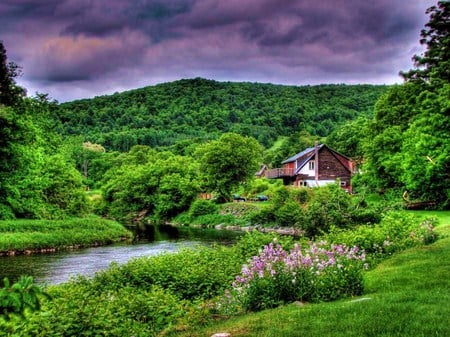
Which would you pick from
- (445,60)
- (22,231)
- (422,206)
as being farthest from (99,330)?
(422,206)

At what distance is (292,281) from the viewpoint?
1099 centimetres

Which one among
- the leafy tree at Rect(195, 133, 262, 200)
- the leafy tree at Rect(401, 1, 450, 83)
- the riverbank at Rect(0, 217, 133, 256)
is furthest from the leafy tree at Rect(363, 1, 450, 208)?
the riverbank at Rect(0, 217, 133, 256)

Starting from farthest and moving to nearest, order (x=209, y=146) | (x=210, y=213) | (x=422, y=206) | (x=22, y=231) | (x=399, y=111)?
(x=209, y=146) < (x=210, y=213) < (x=399, y=111) < (x=422, y=206) < (x=22, y=231)

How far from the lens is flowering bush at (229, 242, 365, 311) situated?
11070mm

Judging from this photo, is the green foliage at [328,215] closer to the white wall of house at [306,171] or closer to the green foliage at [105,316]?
the green foliage at [105,316]

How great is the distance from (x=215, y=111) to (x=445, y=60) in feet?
490

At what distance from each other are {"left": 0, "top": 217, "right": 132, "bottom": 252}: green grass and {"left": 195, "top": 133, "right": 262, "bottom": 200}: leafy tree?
27.2 meters

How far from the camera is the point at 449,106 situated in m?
20.0

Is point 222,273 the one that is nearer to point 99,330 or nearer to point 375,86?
point 99,330

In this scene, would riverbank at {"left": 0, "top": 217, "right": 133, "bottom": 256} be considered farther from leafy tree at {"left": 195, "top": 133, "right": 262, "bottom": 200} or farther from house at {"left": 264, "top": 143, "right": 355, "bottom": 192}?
house at {"left": 264, "top": 143, "right": 355, "bottom": 192}

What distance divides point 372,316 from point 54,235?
34.7 metres

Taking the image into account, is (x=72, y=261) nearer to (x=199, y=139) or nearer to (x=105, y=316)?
(x=105, y=316)

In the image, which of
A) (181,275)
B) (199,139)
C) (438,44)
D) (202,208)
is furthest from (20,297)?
(199,139)

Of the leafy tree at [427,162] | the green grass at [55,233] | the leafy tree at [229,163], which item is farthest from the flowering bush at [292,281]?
the leafy tree at [229,163]
